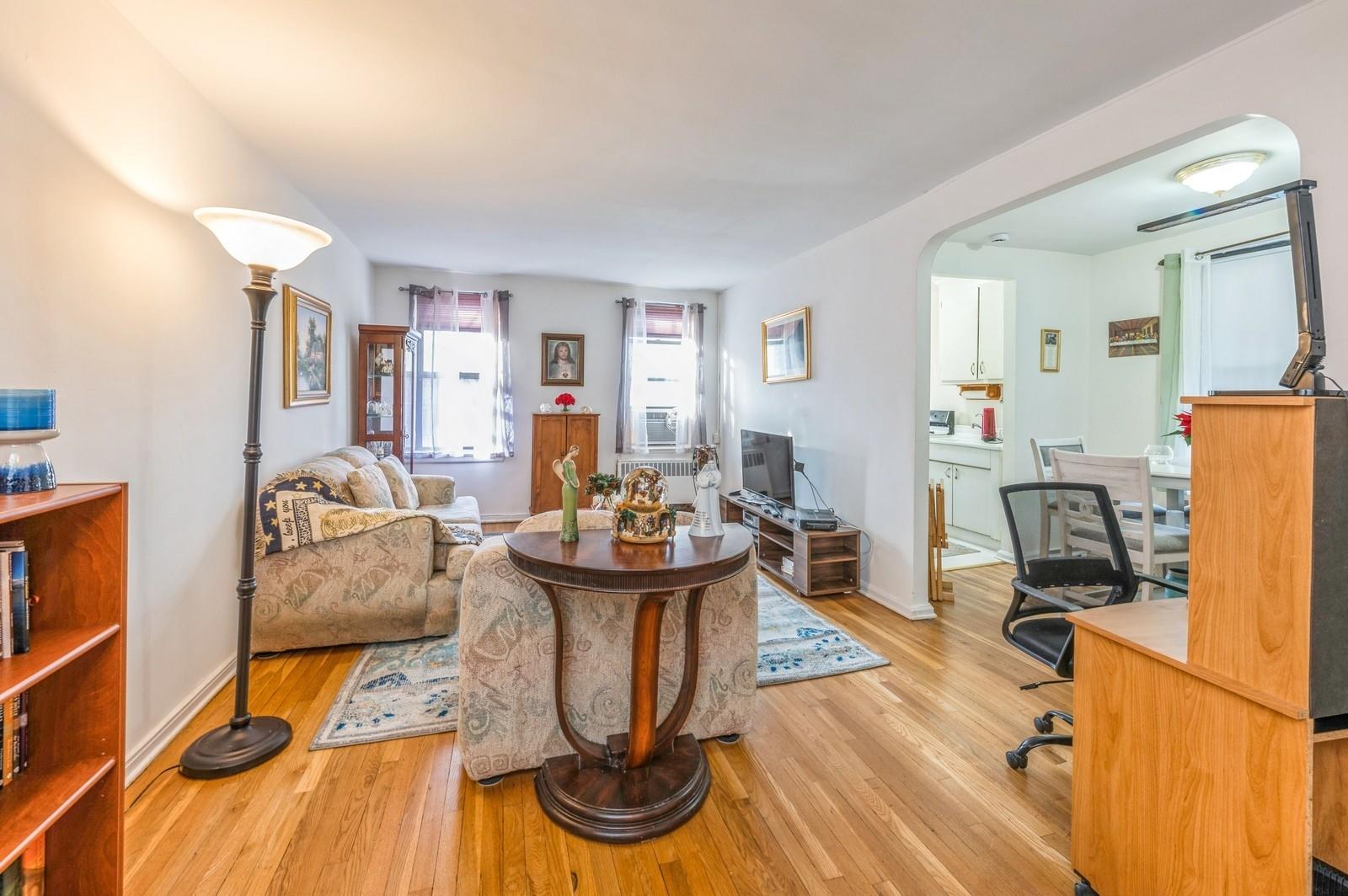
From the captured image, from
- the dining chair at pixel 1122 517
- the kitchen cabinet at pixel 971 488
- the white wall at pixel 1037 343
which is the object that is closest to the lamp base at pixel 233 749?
the dining chair at pixel 1122 517

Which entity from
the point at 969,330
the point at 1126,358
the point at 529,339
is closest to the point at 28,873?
the point at 529,339

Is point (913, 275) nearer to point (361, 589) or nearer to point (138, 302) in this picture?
point (361, 589)

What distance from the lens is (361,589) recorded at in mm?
2836

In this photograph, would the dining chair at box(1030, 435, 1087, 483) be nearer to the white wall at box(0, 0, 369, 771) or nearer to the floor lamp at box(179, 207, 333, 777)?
the floor lamp at box(179, 207, 333, 777)

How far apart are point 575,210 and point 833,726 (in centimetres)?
333

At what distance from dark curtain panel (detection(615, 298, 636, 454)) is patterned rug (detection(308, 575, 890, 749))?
10.1ft

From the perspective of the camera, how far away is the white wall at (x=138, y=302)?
5.02 feet

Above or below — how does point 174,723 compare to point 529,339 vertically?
below

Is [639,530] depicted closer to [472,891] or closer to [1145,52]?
[472,891]

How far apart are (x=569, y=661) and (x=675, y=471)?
4457 mm

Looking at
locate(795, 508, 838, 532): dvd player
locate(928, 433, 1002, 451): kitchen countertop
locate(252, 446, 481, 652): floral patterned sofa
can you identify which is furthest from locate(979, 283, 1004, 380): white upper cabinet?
locate(252, 446, 481, 652): floral patterned sofa

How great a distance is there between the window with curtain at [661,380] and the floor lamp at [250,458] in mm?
4097

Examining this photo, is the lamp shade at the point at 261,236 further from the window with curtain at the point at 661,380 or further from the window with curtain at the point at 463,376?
the window with curtain at the point at 661,380

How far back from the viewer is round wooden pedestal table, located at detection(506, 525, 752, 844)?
60.7 inches
